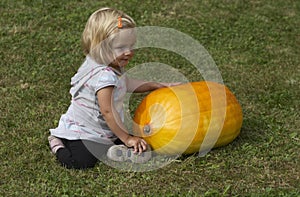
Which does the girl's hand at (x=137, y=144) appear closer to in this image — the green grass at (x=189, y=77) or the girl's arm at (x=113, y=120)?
the girl's arm at (x=113, y=120)

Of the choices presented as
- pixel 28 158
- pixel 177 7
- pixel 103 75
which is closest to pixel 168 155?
pixel 103 75

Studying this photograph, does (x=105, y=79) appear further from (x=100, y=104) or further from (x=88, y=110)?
(x=88, y=110)

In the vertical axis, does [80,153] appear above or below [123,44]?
below

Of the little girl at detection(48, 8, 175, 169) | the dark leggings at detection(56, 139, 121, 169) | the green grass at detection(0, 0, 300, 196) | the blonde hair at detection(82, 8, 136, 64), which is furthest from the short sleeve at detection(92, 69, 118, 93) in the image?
the green grass at detection(0, 0, 300, 196)

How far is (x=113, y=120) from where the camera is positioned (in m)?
4.24

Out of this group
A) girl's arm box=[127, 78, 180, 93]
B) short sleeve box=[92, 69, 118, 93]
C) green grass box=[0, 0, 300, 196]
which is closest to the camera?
green grass box=[0, 0, 300, 196]

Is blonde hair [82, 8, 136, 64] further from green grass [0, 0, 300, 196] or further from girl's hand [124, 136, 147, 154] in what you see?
green grass [0, 0, 300, 196]

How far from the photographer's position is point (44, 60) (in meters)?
6.21

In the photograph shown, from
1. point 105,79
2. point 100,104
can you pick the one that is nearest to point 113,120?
point 100,104

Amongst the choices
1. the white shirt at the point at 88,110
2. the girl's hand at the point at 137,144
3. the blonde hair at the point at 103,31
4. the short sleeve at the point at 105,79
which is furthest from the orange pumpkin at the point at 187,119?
the blonde hair at the point at 103,31

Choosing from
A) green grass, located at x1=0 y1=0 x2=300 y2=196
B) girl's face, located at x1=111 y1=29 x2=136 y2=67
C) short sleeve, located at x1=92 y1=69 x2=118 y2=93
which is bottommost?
green grass, located at x1=0 y1=0 x2=300 y2=196

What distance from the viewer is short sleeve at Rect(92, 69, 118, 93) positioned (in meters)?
4.16

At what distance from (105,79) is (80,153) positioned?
0.59 meters

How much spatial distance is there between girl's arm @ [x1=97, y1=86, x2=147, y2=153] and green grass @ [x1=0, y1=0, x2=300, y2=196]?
24 centimetres
